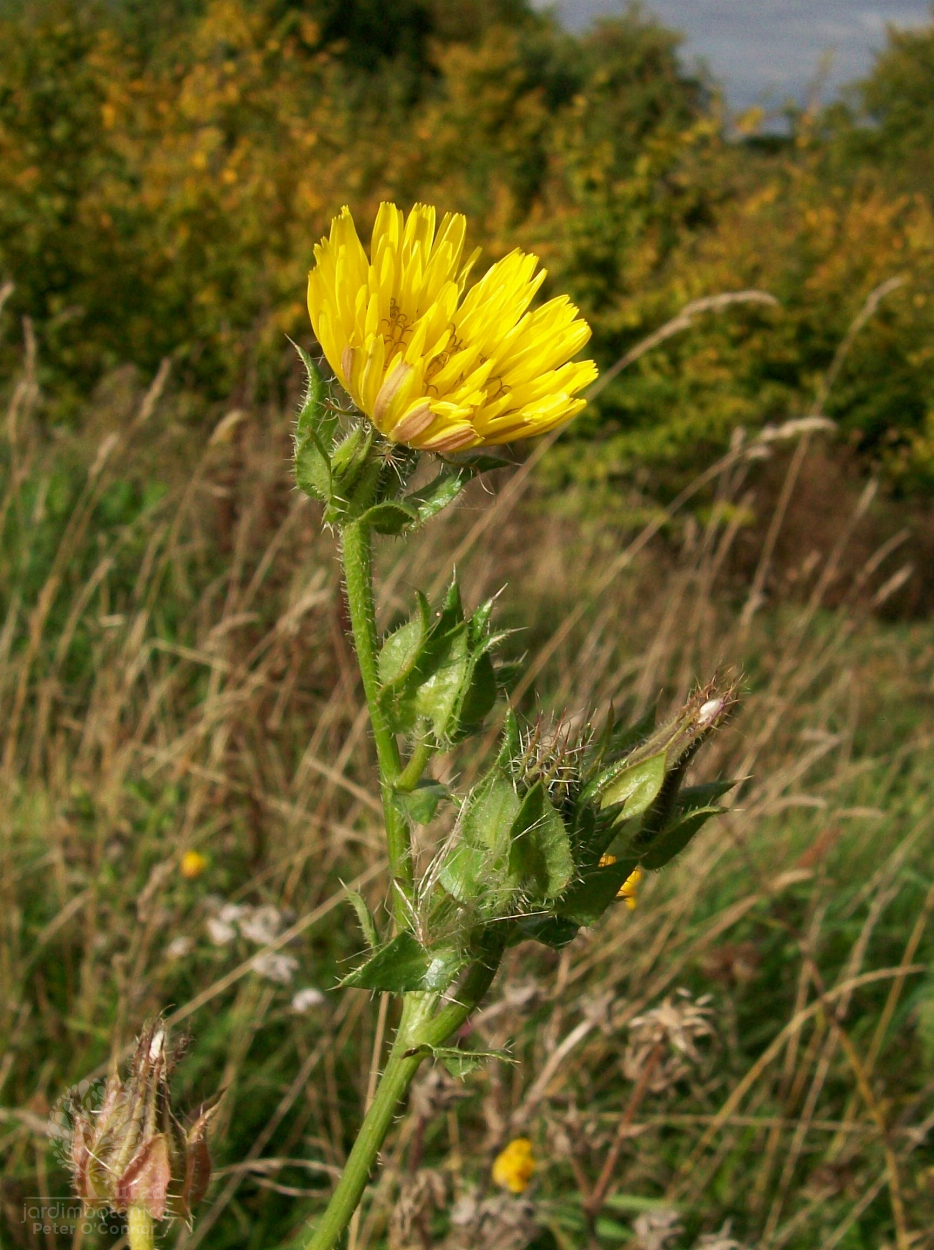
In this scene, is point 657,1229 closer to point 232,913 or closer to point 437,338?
point 232,913

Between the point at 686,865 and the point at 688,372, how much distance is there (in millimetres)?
6362

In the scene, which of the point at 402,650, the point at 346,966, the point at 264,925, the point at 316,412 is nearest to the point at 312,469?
the point at 316,412

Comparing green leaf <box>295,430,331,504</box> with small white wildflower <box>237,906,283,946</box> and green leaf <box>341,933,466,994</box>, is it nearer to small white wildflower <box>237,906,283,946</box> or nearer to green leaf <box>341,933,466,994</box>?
green leaf <box>341,933,466,994</box>

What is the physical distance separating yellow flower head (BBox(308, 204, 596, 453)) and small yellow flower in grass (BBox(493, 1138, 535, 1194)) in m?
1.37

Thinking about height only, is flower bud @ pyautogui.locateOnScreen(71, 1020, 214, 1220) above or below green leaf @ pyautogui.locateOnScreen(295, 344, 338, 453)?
below

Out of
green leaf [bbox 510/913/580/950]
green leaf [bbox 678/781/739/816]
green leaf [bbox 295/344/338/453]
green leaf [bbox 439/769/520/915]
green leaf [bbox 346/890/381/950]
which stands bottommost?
green leaf [bbox 346/890/381/950]

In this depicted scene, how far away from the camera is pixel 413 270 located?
1177 mm

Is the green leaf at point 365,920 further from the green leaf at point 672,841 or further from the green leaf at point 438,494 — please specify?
the green leaf at point 438,494

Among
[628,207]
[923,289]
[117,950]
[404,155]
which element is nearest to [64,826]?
[117,950]

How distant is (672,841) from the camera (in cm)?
99

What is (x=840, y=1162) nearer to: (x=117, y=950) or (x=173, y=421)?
(x=117, y=950)

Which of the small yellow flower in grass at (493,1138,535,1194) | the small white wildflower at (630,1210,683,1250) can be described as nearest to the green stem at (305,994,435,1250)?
the small white wildflower at (630,1210,683,1250)

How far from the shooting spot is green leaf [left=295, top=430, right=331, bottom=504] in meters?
1.06

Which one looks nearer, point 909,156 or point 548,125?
point 548,125
